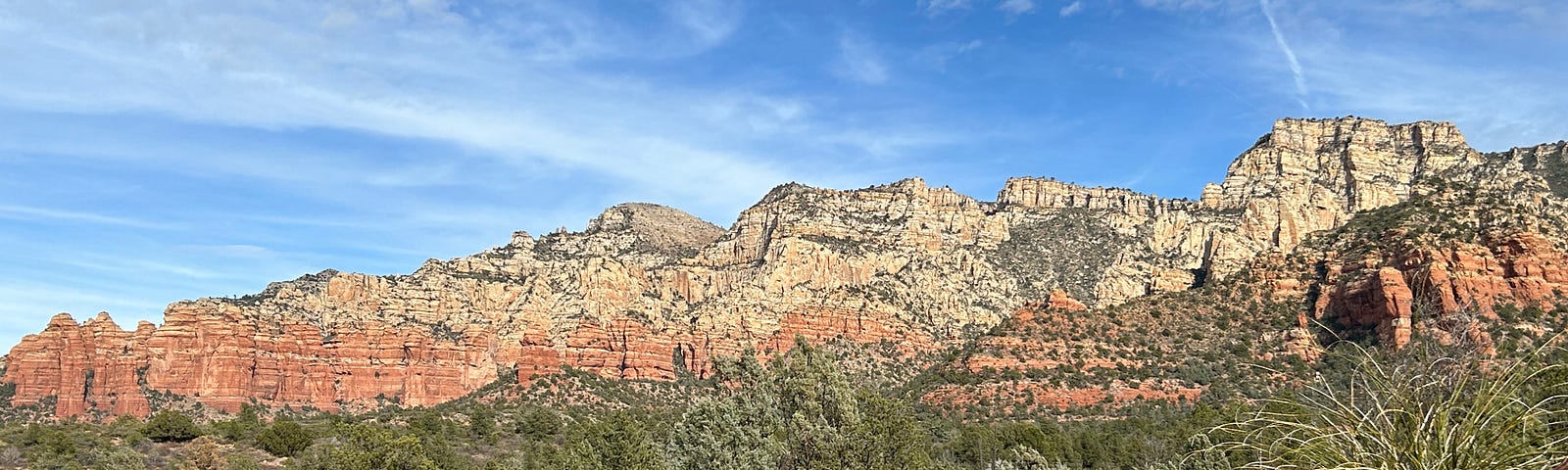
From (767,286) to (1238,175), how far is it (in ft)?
226

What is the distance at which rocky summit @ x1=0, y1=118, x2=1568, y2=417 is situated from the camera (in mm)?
105438

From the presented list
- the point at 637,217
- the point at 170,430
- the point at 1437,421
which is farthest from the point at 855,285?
the point at 1437,421

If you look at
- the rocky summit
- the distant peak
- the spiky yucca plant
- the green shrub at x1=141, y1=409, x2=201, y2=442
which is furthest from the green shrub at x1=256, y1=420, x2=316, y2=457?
the distant peak

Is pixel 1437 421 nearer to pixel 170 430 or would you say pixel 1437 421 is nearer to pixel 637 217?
pixel 170 430

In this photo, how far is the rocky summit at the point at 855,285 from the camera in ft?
346

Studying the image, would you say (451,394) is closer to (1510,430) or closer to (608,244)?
(608,244)

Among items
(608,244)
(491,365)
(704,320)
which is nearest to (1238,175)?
(704,320)

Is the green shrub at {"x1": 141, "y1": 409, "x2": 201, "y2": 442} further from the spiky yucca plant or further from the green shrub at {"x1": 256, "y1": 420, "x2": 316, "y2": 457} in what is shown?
the spiky yucca plant

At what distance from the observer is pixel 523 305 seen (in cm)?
13950

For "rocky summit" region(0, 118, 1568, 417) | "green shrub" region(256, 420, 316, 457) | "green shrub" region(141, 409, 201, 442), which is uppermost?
"rocky summit" region(0, 118, 1568, 417)

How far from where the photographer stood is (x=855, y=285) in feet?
452

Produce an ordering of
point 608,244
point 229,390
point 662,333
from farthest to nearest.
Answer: point 608,244
point 662,333
point 229,390

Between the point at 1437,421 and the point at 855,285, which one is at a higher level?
the point at 855,285

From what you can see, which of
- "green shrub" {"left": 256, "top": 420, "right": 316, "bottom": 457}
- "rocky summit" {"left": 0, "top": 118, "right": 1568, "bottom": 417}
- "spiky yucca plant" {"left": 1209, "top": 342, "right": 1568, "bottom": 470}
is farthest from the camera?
"rocky summit" {"left": 0, "top": 118, "right": 1568, "bottom": 417}
